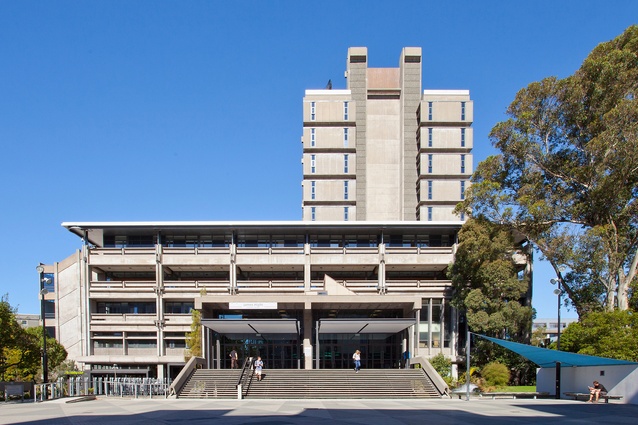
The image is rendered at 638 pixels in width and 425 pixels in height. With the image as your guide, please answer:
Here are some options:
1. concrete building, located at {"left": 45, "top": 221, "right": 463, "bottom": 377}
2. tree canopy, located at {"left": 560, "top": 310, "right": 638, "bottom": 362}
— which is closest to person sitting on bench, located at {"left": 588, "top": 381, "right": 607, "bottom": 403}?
tree canopy, located at {"left": 560, "top": 310, "right": 638, "bottom": 362}

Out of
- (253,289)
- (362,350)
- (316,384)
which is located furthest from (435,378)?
(253,289)

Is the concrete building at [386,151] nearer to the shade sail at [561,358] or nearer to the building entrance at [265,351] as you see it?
the building entrance at [265,351]

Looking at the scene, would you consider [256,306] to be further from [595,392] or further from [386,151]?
[386,151]

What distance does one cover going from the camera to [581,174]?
34531mm

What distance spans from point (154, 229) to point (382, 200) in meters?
32.1

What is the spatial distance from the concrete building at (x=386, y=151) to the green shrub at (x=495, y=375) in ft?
107

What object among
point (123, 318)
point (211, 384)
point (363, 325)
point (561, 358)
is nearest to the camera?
point (561, 358)

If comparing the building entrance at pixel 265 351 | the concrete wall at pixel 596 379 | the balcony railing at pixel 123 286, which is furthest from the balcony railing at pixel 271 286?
the concrete wall at pixel 596 379

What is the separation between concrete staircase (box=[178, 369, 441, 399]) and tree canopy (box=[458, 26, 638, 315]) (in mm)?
11949

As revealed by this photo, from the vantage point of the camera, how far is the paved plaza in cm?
1792

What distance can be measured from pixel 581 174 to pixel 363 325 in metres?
16.8

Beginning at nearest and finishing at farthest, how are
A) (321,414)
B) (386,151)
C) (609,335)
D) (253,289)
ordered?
(321,414) < (609,335) < (253,289) < (386,151)

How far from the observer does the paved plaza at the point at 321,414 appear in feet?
58.8

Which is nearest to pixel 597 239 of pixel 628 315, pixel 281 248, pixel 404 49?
pixel 628 315
